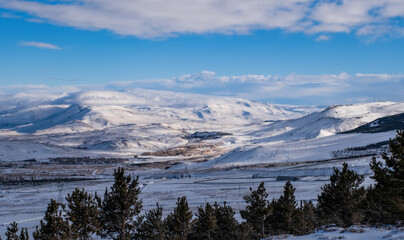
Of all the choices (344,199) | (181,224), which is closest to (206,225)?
(181,224)

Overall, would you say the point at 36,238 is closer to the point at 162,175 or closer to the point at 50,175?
the point at 162,175

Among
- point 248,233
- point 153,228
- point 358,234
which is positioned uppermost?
point 358,234

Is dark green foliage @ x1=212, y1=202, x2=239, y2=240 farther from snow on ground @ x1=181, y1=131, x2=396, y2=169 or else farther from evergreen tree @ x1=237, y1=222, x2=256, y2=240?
snow on ground @ x1=181, y1=131, x2=396, y2=169

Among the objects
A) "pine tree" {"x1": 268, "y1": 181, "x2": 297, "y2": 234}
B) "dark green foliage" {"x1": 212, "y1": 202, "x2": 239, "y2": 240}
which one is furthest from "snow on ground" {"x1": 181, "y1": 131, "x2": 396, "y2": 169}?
"pine tree" {"x1": 268, "y1": 181, "x2": 297, "y2": 234}

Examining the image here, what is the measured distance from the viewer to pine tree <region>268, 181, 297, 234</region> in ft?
130

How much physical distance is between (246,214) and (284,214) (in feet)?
13.0

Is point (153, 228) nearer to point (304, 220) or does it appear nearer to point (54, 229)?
point (54, 229)

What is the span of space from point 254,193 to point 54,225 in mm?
18165

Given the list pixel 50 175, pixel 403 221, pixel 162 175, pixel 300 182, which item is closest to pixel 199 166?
pixel 162 175

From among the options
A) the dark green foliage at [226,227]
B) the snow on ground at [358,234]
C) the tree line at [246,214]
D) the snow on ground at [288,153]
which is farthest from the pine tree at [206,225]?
the snow on ground at [288,153]

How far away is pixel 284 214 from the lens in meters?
39.9

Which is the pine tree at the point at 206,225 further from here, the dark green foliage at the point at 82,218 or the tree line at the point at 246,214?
the dark green foliage at the point at 82,218

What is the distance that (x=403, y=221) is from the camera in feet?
93.5

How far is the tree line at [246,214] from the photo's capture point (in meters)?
27.7
